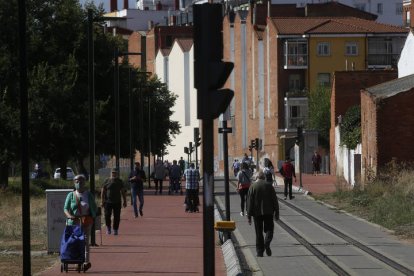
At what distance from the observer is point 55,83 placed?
61625mm

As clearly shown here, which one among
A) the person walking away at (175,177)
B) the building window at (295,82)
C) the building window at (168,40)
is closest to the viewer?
the person walking away at (175,177)

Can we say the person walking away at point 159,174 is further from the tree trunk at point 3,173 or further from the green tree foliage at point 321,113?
the green tree foliage at point 321,113

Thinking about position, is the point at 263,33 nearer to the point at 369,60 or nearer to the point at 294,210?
the point at 369,60

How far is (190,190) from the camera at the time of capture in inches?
1668

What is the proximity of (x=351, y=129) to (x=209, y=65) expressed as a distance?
5496 centimetres

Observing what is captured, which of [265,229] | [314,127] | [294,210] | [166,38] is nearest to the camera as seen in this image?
[265,229]

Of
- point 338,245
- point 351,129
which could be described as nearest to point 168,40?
point 351,129

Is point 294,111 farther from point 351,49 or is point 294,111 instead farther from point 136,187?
point 136,187

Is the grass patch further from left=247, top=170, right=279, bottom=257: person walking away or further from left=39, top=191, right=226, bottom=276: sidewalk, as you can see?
left=247, top=170, right=279, bottom=257: person walking away

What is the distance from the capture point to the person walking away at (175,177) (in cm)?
6025

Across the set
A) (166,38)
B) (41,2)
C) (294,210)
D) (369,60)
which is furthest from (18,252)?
(166,38)

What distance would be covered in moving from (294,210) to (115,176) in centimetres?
1387

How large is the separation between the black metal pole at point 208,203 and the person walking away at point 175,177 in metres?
47.5

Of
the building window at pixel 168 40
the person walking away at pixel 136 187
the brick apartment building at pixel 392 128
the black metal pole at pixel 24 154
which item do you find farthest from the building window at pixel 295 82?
the black metal pole at pixel 24 154
